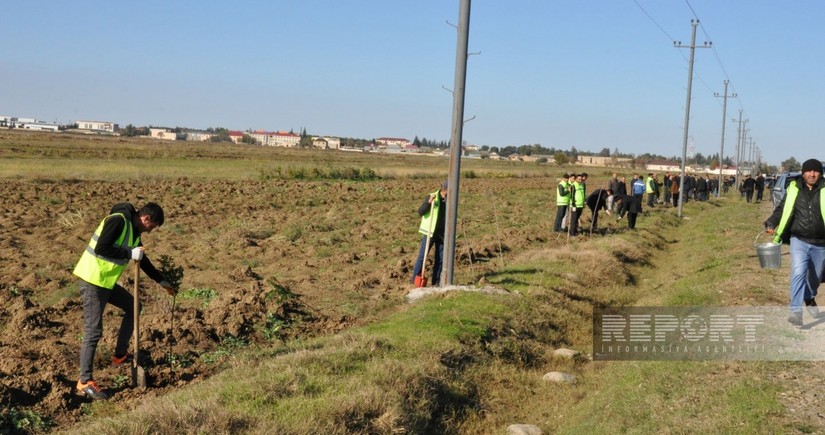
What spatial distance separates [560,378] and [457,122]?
14.0 feet

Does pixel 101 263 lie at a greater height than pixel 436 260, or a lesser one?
greater

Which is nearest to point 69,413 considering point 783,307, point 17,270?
point 17,270

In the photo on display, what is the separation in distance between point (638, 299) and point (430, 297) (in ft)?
14.6

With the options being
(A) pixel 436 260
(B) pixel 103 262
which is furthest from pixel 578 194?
(B) pixel 103 262

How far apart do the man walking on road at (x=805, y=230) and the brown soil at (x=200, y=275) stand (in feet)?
16.4

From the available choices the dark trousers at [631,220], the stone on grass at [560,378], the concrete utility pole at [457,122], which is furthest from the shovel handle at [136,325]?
the dark trousers at [631,220]

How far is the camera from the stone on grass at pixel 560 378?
9.09 m

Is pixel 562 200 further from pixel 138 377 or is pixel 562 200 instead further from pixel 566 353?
pixel 138 377

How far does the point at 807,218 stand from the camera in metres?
8.67

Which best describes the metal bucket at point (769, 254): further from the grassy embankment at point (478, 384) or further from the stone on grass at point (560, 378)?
the stone on grass at point (560, 378)

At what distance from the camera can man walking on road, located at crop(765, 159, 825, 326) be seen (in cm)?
863

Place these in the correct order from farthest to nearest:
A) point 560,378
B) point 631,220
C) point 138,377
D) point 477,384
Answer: point 631,220 → point 560,378 → point 477,384 → point 138,377

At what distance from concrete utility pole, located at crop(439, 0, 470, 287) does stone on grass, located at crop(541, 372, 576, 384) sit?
128 inches

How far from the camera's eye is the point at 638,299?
46.8ft
